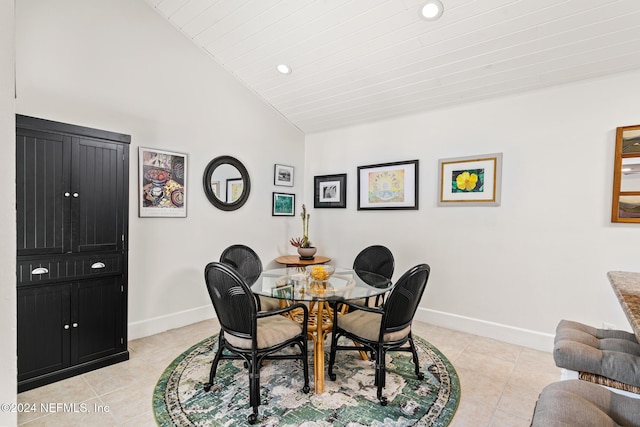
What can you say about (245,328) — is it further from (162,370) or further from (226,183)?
(226,183)

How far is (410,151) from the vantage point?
12.3 feet

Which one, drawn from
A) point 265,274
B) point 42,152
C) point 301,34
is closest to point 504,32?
point 301,34

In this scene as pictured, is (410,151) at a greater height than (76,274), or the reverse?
(410,151)

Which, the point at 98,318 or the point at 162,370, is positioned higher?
the point at 98,318

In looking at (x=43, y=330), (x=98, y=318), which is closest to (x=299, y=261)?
(x=98, y=318)

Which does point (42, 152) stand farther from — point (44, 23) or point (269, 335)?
point (269, 335)

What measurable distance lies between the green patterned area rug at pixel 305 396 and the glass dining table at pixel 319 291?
0.64 feet

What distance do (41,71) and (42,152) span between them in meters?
0.85

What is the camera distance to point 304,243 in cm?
418

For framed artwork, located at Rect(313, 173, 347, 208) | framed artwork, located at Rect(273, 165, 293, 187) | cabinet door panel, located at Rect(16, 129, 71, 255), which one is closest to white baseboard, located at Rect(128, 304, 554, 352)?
cabinet door panel, located at Rect(16, 129, 71, 255)

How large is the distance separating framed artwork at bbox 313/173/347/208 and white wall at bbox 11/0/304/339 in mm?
721

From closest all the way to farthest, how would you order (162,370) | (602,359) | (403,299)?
(602,359) → (403,299) → (162,370)

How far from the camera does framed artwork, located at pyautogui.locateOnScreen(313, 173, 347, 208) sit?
4.37m

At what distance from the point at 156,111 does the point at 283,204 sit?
2.00 metres
